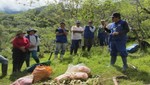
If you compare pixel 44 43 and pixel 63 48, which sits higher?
pixel 63 48

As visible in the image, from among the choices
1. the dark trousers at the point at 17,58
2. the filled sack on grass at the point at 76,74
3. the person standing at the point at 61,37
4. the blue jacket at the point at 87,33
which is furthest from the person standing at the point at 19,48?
the blue jacket at the point at 87,33

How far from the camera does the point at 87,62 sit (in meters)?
12.7

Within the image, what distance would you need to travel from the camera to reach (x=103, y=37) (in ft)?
59.6

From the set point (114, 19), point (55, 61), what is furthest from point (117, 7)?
point (114, 19)

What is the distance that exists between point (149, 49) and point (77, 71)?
743 centimetres

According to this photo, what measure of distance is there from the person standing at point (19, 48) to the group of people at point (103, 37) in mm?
2169

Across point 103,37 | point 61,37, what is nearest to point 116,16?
point 61,37

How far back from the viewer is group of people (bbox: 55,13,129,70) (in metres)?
9.89

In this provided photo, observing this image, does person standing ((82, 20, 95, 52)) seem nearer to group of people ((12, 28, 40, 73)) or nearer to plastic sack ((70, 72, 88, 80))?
group of people ((12, 28, 40, 73))

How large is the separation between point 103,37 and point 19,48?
7280 mm

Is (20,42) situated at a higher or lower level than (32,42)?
higher

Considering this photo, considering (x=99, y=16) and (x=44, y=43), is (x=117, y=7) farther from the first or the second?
(x=44, y=43)

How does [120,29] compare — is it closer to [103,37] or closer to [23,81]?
[23,81]

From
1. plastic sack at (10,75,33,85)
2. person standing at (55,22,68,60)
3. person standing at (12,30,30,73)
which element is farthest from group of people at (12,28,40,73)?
plastic sack at (10,75,33,85)
